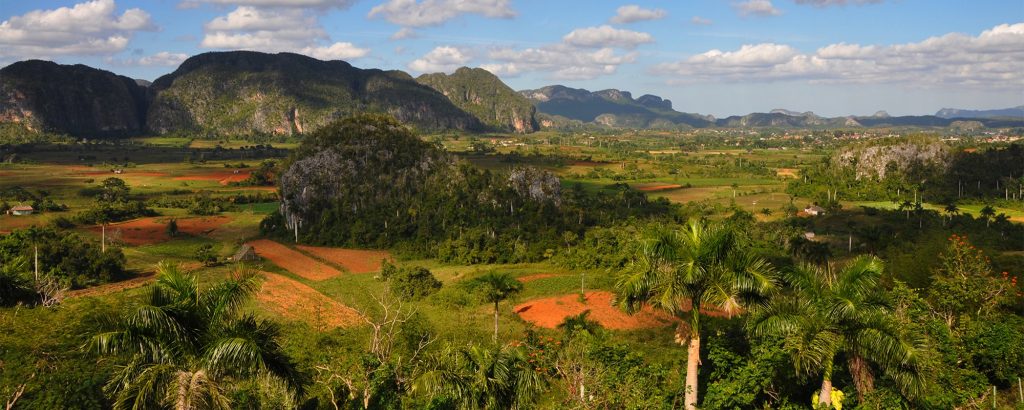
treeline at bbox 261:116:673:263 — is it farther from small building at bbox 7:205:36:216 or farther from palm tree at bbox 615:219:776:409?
palm tree at bbox 615:219:776:409

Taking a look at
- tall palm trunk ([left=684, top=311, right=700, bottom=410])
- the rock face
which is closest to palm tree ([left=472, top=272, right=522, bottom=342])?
tall palm trunk ([left=684, top=311, right=700, bottom=410])

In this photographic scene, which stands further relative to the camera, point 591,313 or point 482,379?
point 591,313

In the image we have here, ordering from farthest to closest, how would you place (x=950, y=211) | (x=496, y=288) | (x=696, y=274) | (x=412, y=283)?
1. (x=950, y=211)
2. (x=412, y=283)
3. (x=496, y=288)
4. (x=696, y=274)

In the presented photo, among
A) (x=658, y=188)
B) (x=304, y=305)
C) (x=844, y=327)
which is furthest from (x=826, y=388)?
(x=658, y=188)

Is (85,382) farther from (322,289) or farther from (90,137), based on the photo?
(90,137)

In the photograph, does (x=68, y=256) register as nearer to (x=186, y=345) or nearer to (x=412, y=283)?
(x=412, y=283)

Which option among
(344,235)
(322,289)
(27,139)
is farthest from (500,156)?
(27,139)

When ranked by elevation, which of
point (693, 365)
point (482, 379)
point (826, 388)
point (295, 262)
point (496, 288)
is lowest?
point (295, 262)
